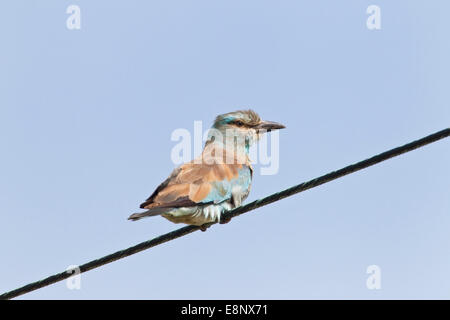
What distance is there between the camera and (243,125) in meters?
7.98

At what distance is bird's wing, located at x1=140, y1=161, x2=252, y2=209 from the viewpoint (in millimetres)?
5906

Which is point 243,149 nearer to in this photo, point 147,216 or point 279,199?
point 147,216

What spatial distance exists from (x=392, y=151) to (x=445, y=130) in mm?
321

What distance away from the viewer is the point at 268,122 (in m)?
8.12

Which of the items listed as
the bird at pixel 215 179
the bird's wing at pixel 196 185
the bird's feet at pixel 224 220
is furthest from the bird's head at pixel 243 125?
the bird's feet at pixel 224 220

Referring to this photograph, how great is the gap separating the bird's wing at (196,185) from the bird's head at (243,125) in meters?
0.82

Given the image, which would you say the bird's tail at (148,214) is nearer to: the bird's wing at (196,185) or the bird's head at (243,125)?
the bird's wing at (196,185)

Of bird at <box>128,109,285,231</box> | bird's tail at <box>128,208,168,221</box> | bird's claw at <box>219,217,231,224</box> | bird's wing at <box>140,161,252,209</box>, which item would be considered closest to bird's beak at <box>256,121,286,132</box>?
bird at <box>128,109,285,231</box>

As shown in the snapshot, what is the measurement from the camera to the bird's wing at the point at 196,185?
5.91 m

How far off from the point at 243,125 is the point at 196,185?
1.83 metres

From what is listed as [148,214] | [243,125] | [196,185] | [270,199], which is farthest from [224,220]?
[243,125]

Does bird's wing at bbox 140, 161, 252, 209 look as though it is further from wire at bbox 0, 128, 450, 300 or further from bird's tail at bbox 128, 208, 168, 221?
wire at bbox 0, 128, 450, 300

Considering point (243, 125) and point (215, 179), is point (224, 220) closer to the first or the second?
point (215, 179)
